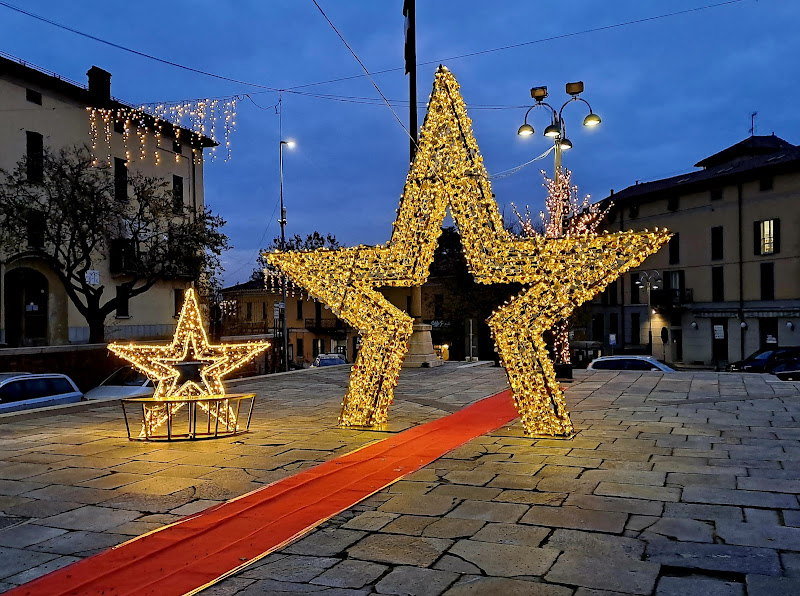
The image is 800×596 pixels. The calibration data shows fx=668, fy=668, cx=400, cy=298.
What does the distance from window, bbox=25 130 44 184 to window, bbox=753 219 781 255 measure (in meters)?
33.4

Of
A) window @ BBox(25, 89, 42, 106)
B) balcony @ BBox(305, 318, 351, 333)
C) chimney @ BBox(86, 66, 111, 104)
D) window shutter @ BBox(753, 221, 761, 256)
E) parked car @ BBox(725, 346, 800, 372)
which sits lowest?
parked car @ BBox(725, 346, 800, 372)

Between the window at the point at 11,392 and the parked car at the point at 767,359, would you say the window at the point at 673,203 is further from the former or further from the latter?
the window at the point at 11,392

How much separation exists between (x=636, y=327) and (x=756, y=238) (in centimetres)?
975

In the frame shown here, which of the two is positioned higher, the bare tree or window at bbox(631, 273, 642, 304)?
the bare tree

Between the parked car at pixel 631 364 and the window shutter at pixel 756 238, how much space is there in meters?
19.8

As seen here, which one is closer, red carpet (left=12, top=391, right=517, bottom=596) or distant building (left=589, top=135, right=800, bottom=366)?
red carpet (left=12, top=391, right=517, bottom=596)

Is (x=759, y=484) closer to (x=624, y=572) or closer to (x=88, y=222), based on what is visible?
(x=624, y=572)

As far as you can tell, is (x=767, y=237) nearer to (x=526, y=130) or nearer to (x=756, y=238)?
(x=756, y=238)

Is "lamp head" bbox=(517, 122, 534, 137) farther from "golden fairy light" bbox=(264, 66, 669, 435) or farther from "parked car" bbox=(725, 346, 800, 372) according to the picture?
"parked car" bbox=(725, 346, 800, 372)

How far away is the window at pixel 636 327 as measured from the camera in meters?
42.5

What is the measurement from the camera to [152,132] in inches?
1181

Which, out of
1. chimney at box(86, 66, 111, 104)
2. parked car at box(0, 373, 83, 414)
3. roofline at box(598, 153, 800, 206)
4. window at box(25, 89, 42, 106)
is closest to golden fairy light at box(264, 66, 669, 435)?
parked car at box(0, 373, 83, 414)

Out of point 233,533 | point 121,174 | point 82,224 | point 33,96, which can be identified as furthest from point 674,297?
point 233,533

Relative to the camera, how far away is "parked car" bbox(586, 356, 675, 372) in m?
18.9
